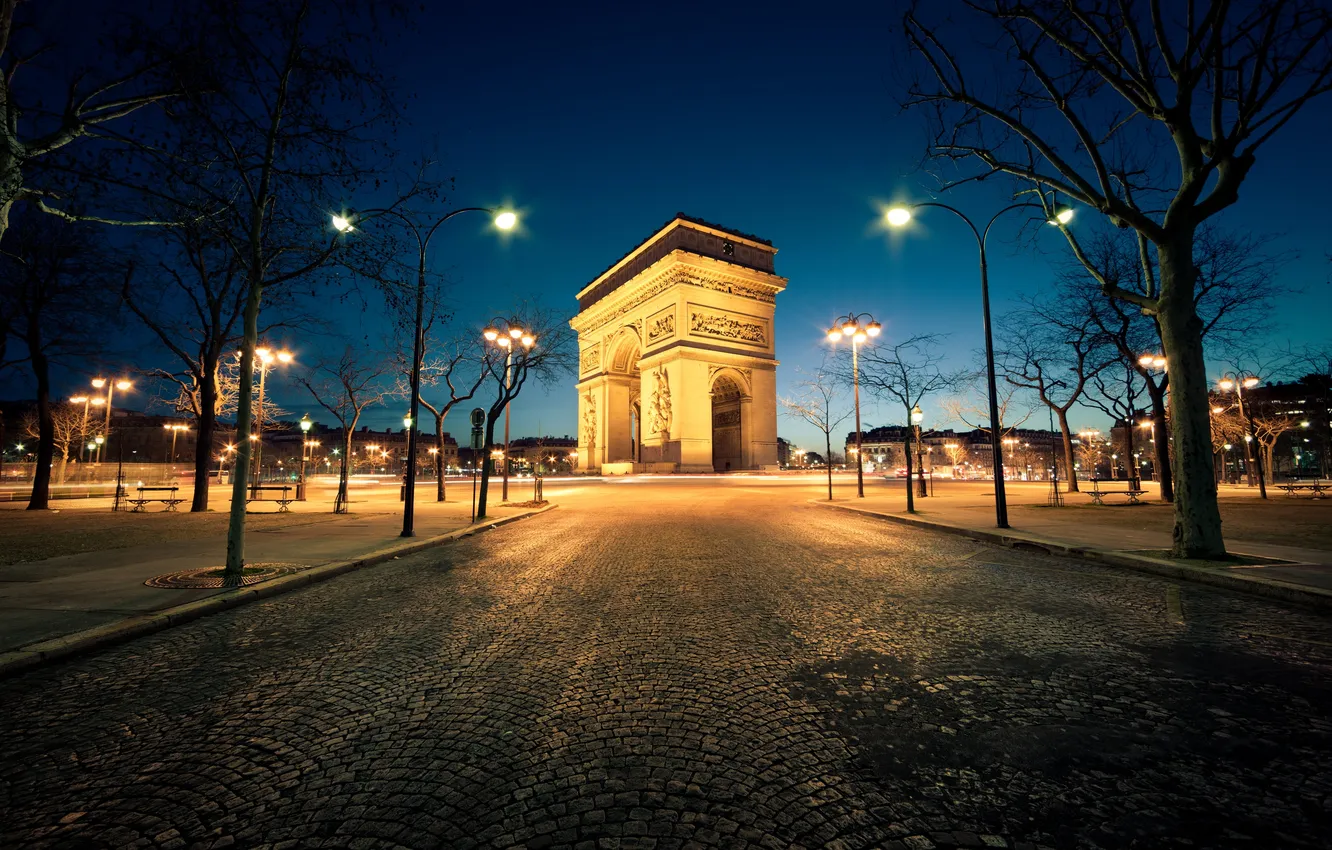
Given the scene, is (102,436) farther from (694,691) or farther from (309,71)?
(694,691)

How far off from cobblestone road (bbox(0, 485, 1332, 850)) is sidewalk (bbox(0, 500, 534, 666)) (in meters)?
0.84

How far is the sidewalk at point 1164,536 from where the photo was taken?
647 centimetres

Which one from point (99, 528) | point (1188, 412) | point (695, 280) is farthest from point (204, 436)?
point (695, 280)

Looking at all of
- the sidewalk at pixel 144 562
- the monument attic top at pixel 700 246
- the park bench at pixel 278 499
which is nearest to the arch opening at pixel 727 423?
the monument attic top at pixel 700 246

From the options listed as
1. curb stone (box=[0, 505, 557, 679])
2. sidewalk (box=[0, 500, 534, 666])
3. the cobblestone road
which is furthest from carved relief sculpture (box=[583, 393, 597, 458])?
the cobblestone road

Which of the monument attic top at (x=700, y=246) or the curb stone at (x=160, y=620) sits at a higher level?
the monument attic top at (x=700, y=246)

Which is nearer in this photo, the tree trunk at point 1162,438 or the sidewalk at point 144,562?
the sidewalk at point 144,562

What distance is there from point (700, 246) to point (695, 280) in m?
3.83

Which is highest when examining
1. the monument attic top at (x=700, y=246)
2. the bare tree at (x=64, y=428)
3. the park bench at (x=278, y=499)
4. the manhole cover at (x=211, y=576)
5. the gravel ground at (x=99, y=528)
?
the monument attic top at (x=700, y=246)

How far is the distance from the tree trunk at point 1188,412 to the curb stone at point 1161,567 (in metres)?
0.70

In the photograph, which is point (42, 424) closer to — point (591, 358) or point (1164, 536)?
point (1164, 536)

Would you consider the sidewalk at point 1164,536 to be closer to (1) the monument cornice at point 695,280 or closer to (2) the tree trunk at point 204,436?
(2) the tree trunk at point 204,436

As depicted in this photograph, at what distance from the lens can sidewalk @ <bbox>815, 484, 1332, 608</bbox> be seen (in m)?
6.47

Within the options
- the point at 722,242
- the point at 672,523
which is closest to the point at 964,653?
the point at 672,523
